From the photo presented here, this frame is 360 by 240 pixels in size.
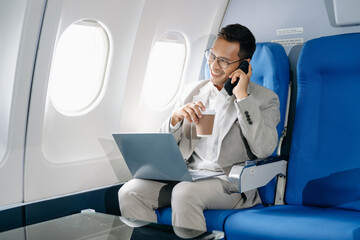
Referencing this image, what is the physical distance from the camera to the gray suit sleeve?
2.70 metres

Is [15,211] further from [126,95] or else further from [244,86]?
[244,86]

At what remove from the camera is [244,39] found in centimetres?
292

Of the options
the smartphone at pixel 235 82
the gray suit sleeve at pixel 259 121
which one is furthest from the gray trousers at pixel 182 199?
the smartphone at pixel 235 82

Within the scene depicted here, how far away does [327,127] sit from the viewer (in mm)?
2932

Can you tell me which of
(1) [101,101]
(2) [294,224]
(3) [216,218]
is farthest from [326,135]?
(1) [101,101]

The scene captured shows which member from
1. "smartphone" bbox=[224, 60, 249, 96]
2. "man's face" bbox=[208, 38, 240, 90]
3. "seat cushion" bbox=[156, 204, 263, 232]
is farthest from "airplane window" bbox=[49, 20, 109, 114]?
"seat cushion" bbox=[156, 204, 263, 232]

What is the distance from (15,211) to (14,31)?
108 cm

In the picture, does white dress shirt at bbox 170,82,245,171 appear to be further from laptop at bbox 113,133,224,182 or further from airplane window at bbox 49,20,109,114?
airplane window at bbox 49,20,109,114

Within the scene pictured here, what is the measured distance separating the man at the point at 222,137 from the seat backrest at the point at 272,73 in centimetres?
12

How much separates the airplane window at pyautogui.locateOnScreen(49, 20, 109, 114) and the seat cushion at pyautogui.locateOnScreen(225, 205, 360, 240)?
58.9 inches

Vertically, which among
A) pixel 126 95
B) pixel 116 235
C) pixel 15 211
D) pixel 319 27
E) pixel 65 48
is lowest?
pixel 15 211

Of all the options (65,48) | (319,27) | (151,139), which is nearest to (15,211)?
(151,139)

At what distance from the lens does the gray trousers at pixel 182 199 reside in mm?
2611

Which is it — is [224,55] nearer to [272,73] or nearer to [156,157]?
[272,73]
